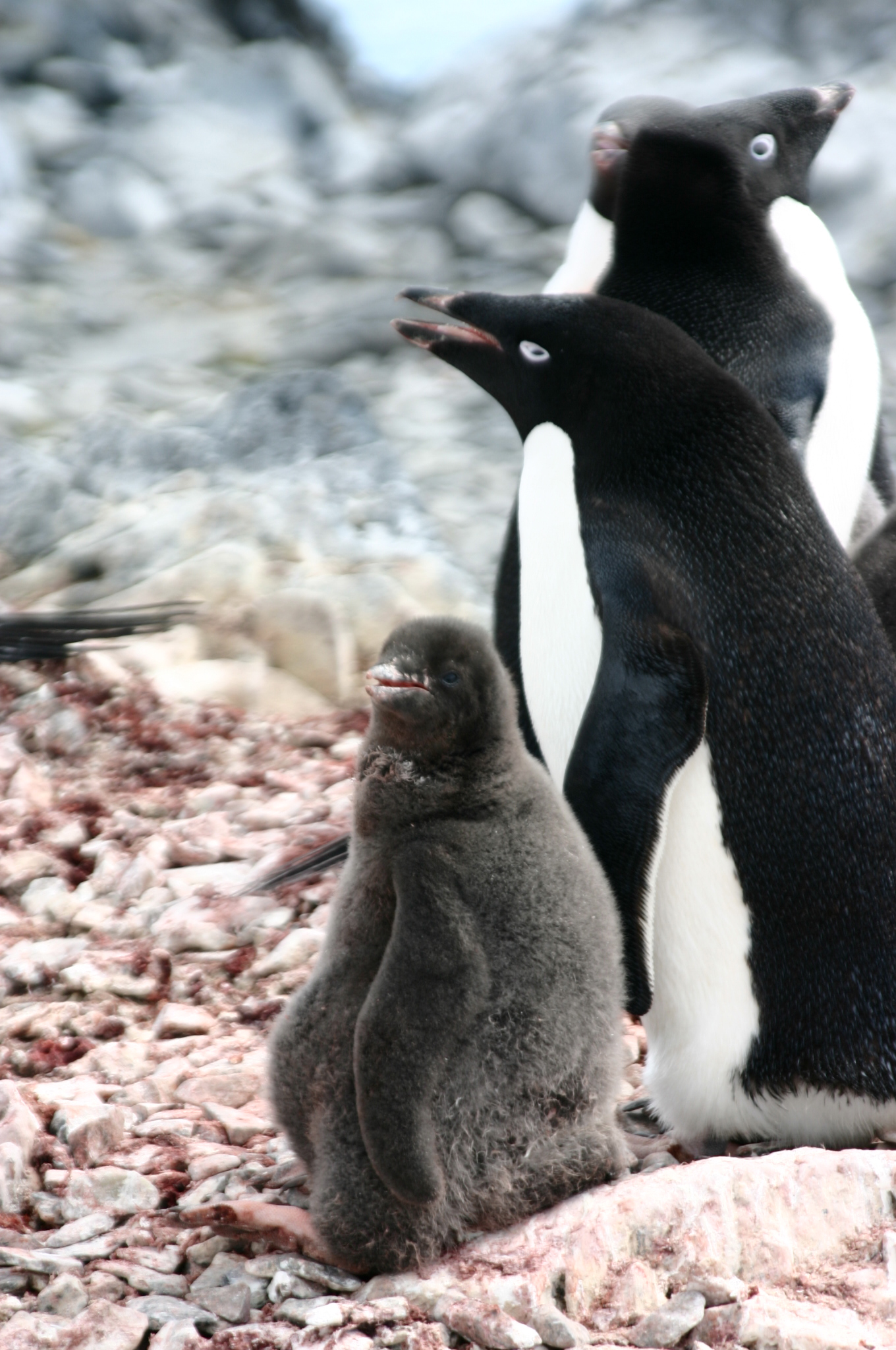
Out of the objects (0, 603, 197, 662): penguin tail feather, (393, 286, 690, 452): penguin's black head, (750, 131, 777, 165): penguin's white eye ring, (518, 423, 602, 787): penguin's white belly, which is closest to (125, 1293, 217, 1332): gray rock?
(518, 423, 602, 787): penguin's white belly

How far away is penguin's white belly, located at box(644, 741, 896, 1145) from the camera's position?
1.76m

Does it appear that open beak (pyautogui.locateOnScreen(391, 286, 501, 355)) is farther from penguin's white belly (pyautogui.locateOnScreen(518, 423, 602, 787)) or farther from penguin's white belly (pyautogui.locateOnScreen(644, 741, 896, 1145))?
penguin's white belly (pyautogui.locateOnScreen(644, 741, 896, 1145))

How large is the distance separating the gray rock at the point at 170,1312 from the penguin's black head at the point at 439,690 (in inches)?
25.3

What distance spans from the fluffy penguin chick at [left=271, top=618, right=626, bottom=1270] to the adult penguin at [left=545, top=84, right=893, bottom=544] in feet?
3.68

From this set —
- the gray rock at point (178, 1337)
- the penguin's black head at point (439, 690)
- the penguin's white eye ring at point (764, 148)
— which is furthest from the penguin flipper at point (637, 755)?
the penguin's white eye ring at point (764, 148)

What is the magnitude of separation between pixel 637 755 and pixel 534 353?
680 mm

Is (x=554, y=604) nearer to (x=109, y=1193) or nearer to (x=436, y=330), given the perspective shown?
(x=436, y=330)

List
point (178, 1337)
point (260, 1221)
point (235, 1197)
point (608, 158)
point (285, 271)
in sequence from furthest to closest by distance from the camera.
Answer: point (285, 271) → point (608, 158) → point (235, 1197) → point (260, 1221) → point (178, 1337)

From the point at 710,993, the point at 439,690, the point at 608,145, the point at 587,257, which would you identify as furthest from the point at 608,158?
the point at 710,993

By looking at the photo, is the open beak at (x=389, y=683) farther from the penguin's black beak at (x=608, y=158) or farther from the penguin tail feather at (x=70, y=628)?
the penguin tail feather at (x=70, y=628)

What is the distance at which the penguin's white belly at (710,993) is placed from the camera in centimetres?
176

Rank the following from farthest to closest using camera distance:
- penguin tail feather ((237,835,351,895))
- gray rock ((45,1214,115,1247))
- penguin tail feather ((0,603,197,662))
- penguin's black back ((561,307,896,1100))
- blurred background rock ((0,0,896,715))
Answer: blurred background rock ((0,0,896,715)), penguin tail feather ((0,603,197,662)), penguin tail feather ((237,835,351,895)), penguin's black back ((561,307,896,1100)), gray rock ((45,1214,115,1247))

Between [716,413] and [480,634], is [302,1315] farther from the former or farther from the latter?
[716,413]

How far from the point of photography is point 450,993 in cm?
137
